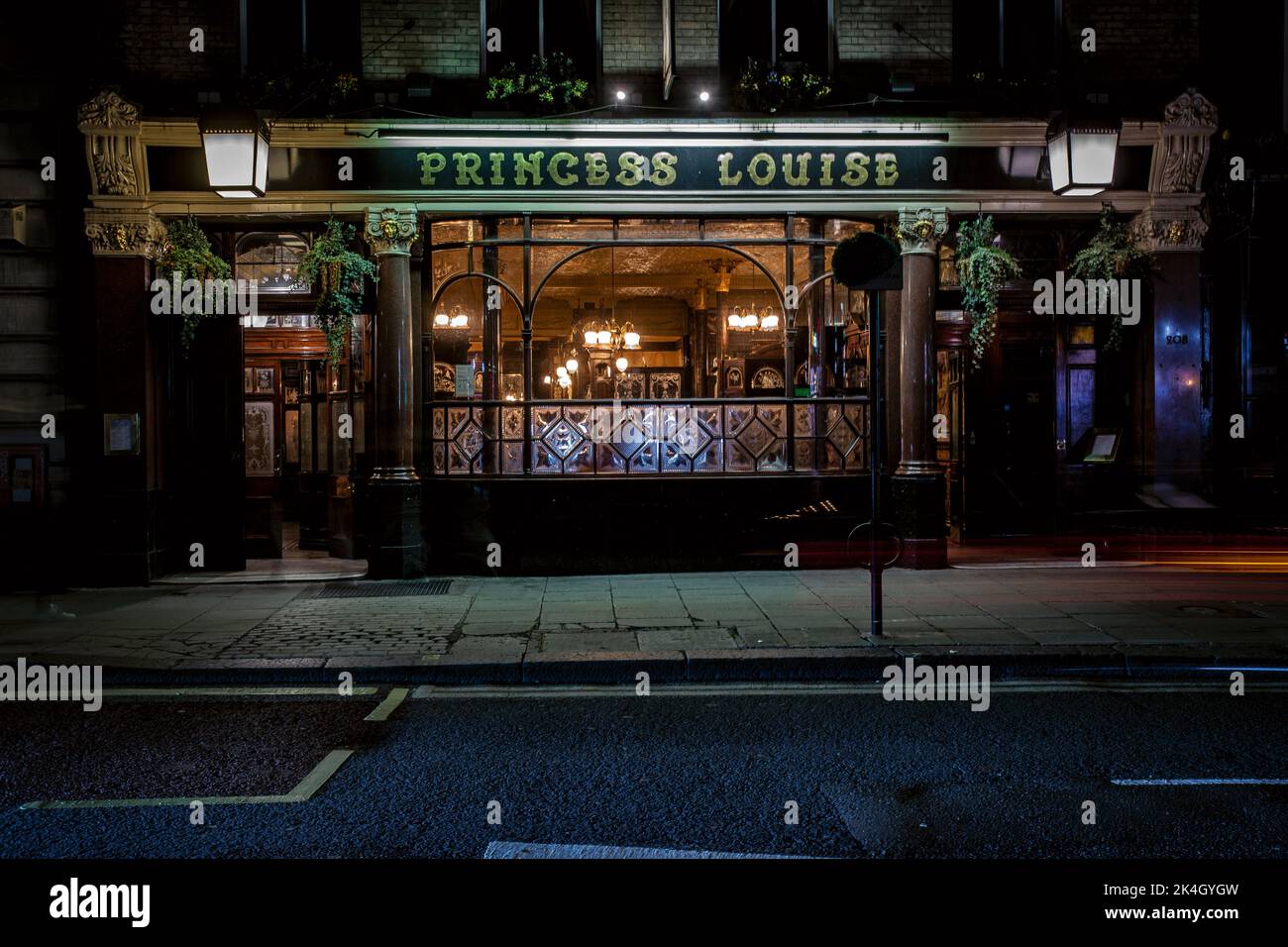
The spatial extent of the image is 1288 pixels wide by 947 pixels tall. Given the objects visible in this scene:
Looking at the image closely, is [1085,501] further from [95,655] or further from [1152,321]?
[95,655]

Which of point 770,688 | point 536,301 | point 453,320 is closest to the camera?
point 770,688

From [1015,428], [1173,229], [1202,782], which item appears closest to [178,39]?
[1015,428]

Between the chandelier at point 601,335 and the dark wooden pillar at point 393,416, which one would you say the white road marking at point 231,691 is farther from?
the chandelier at point 601,335

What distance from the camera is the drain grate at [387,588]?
9.95m

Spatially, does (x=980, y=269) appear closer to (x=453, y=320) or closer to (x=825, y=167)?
(x=825, y=167)

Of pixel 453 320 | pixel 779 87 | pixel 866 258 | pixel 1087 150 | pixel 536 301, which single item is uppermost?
pixel 779 87

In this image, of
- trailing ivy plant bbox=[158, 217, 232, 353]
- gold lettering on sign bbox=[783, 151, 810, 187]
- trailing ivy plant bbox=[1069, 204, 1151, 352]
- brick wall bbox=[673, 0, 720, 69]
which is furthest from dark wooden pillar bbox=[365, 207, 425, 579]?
trailing ivy plant bbox=[1069, 204, 1151, 352]

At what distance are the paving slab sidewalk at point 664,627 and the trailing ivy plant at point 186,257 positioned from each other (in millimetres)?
3090

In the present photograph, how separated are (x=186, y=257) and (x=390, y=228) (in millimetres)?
2315

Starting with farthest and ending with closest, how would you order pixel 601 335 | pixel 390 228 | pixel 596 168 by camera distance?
pixel 601 335
pixel 596 168
pixel 390 228

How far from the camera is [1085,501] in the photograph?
12.2 metres

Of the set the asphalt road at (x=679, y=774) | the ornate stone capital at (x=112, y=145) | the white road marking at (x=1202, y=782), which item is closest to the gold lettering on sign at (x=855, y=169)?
the asphalt road at (x=679, y=774)

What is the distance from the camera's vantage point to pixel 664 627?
7980 millimetres

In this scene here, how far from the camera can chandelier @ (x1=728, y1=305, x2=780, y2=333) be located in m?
13.8
